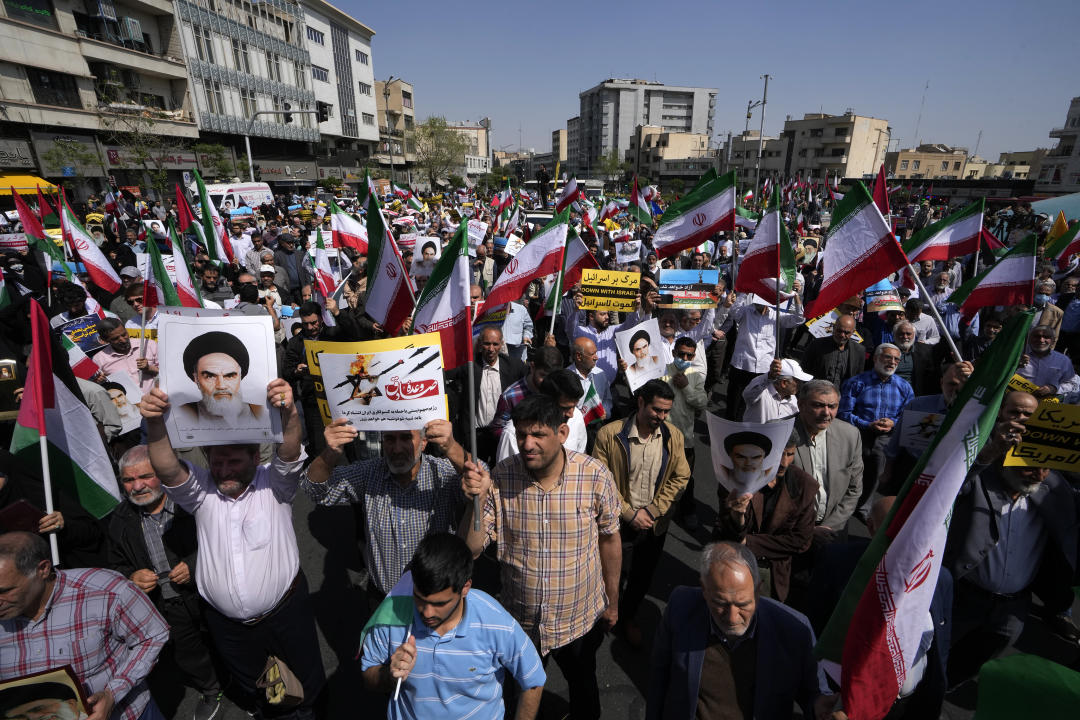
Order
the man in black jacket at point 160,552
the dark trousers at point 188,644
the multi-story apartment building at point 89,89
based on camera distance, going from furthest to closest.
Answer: the multi-story apartment building at point 89,89 < the dark trousers at point 188,644 < the man in black jacket at point 160,552

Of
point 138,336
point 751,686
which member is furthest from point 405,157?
point 751,686

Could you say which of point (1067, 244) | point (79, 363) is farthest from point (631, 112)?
point (79, 363)

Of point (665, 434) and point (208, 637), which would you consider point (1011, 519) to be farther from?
point (208, 637)

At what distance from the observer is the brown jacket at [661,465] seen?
11.0 feet

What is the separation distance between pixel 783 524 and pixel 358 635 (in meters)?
3.06

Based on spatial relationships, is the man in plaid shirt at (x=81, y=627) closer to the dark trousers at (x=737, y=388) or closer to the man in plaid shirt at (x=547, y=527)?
the man in plaid shirt at (x=547, y=527)

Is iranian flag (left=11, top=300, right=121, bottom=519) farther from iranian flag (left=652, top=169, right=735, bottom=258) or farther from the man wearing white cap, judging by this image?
iranian flag (left=652, top=169, right=735, bottom=258)

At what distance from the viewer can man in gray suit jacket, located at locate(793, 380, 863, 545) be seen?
3.36 m

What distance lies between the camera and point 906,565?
5.58ft

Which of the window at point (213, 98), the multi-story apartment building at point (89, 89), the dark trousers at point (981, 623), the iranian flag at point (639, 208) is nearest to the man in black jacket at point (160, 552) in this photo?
the dark trousers at point (981, 623)

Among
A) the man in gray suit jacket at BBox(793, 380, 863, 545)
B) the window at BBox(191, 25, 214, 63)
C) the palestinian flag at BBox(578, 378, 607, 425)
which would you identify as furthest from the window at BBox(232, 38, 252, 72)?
the man in gray suit jacket at BBox(793, 380, 863, 545)

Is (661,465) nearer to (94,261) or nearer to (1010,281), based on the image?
(1010,281)

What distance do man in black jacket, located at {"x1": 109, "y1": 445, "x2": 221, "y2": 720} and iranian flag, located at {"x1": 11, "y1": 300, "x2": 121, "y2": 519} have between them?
0.38 ft

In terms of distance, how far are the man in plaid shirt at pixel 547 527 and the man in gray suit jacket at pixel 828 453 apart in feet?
5.14
